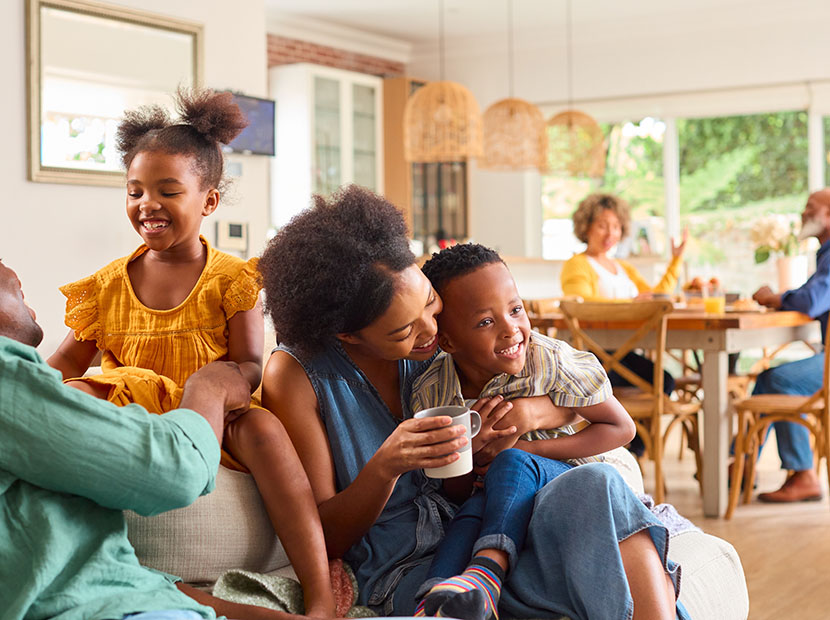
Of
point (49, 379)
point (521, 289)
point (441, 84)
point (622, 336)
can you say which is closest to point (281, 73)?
point (441, 84)

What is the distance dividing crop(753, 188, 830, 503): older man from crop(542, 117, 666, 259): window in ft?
11.4

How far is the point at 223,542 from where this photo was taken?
4.91 ft

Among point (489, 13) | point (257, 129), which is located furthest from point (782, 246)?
point (489, 13)

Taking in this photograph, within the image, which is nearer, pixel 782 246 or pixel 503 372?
pixel 503 372

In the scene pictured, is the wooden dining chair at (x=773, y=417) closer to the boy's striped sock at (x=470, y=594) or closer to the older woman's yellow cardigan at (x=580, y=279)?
the older woman's yellow cardigan at (x=580, y=279)

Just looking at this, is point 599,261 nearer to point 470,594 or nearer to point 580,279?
point 580,279

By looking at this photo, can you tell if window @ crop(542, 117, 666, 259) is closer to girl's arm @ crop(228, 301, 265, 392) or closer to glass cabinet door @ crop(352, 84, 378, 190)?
glass cabinet door @ crop(352, 84, 378, 190)

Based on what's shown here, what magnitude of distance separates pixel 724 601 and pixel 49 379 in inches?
47.8

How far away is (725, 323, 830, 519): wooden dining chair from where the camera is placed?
12.8 feet

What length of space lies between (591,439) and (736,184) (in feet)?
22.0

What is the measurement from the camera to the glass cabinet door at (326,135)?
7.79 metres

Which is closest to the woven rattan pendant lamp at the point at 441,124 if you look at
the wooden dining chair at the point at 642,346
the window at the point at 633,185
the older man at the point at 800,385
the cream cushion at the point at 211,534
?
the window at the point at 633,185

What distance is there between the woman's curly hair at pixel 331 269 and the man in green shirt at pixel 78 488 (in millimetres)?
411

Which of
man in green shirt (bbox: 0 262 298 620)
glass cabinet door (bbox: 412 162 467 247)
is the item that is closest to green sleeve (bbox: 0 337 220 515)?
man in green shirt (bbox: 0 262 298 620)
